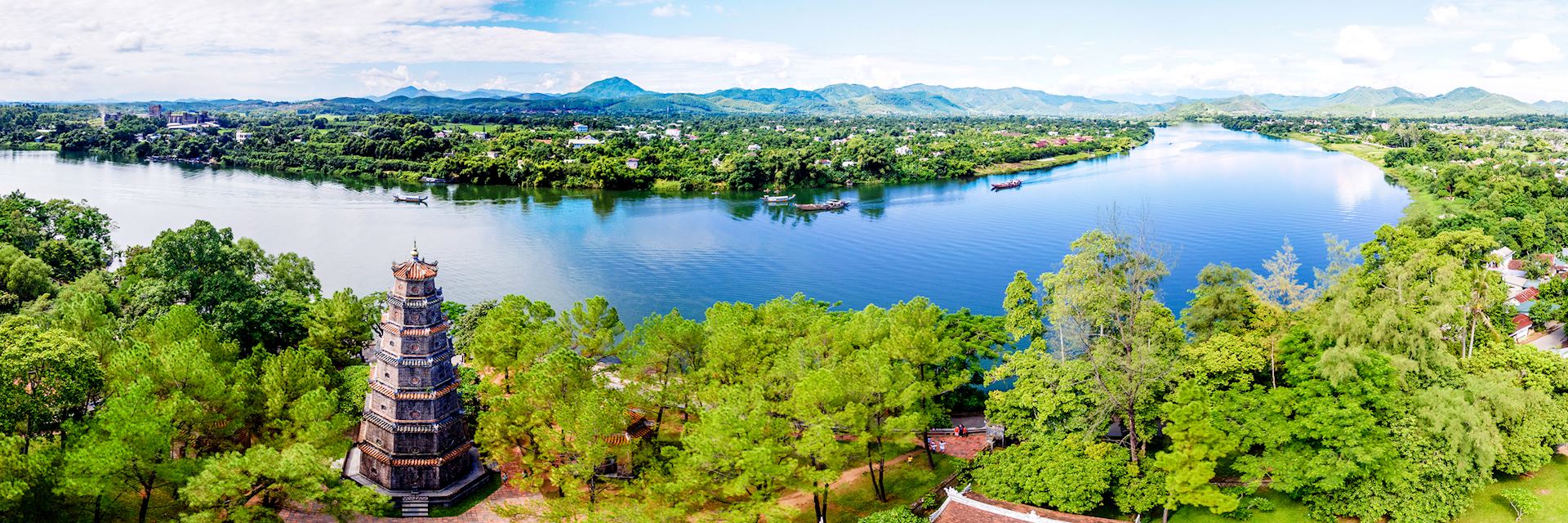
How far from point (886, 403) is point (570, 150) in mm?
76631

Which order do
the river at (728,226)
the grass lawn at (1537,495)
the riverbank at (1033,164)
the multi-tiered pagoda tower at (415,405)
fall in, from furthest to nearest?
the riverbank at (1033,164) < the river at (728,226) < the multi-tiered pagoda tower at (415,405) < the grass lawn at (1537,495)

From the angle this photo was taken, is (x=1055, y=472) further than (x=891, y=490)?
No

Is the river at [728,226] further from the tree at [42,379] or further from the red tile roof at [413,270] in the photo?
the tree at [42,379]

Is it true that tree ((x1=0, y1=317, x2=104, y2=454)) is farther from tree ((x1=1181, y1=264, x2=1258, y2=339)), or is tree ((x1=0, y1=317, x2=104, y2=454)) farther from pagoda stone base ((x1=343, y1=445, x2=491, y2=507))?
tree ((x1=1181, y1=264, x2=1258, y2=339))

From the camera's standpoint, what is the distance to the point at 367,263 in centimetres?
4666

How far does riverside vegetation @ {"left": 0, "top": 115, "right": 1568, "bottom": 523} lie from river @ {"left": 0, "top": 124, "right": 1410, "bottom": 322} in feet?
34.7

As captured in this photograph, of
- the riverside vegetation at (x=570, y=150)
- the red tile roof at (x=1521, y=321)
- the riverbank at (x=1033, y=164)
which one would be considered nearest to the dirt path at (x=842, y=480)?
the red tile roof at (x=1521, y=321)

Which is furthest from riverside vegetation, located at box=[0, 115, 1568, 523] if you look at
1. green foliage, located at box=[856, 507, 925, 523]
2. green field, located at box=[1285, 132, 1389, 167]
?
green field, located at box=[1285, 132, 1389, 167]

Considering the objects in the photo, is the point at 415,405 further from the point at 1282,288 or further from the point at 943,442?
the point at 1282,288

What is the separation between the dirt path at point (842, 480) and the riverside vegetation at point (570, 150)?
55.9 meters

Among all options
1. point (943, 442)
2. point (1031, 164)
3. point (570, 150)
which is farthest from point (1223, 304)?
point (1031, 164)

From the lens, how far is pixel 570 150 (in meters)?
90.6

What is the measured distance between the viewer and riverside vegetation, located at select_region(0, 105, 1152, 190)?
78.9 meters

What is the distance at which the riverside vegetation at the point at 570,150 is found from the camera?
78875 millimetres
